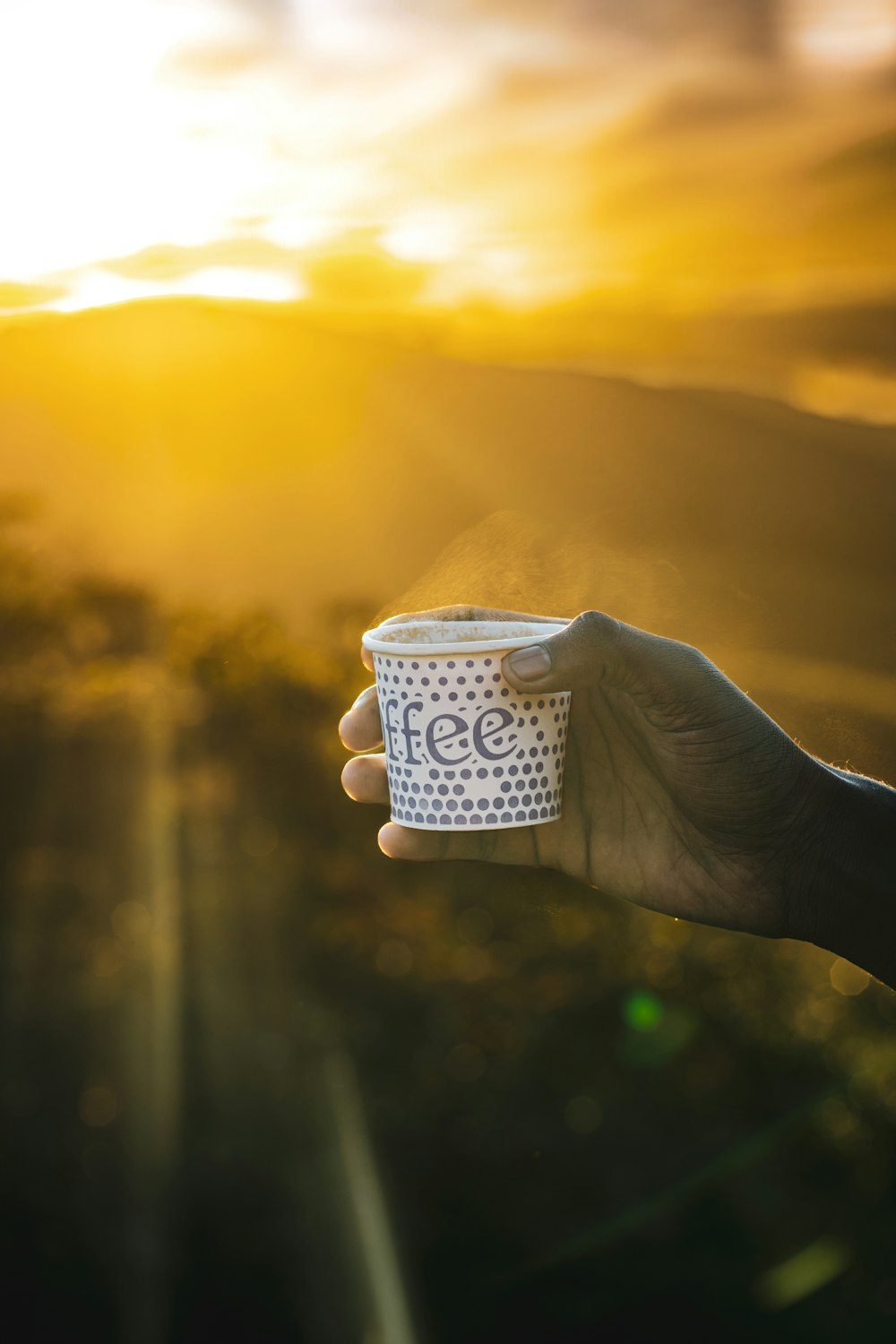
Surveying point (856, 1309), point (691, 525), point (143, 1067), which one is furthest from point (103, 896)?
point (856, 1309)

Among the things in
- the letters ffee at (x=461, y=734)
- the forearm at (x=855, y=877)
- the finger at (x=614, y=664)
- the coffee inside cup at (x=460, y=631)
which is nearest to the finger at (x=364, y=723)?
the coffee inside cup at (x=460, y=631)

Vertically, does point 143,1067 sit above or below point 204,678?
below

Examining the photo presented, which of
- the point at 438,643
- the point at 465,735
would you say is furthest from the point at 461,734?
the point at 438,643

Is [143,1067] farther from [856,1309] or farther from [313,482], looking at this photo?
[856,1309]

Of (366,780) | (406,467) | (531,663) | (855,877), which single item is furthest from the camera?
(406,467)

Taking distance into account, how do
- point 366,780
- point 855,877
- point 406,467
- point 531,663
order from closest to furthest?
point 531,663 → point 855,877 → point 366,780 → point 406,467

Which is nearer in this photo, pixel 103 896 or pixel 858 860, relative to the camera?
pixel 858 860

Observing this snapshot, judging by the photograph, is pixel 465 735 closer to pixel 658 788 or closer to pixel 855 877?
pixel 658 788

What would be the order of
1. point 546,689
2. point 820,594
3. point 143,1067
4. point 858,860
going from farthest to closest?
point 143,1067, point 820,594, point 858,860, point 546,689
